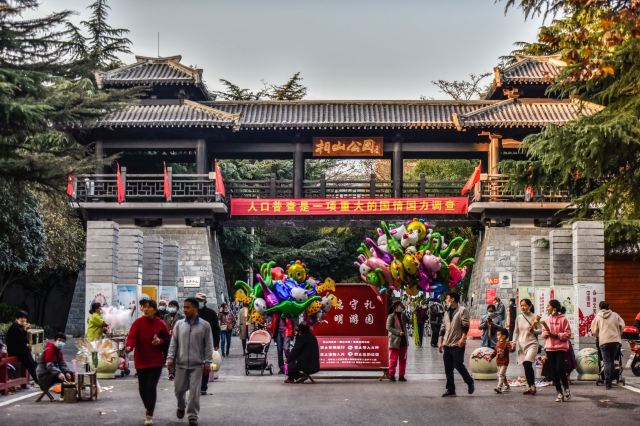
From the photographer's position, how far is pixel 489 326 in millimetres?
22094

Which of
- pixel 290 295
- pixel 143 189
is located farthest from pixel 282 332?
pixel 143 189

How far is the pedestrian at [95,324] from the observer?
18.1m

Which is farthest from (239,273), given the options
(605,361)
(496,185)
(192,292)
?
(605,361)

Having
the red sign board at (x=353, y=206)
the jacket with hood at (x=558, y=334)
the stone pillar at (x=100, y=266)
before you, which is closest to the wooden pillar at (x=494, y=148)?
the red sign board at (x=353, y=206)

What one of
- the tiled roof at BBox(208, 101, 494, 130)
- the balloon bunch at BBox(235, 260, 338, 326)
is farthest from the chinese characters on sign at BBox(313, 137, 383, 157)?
the balloon bunch at BBox(235, 260, 338, 326)

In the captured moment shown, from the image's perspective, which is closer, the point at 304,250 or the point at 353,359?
the point at 353,359

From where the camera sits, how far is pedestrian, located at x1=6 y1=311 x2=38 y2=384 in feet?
54.4

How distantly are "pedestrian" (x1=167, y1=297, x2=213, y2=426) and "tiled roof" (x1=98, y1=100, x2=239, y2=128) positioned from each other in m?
24.4

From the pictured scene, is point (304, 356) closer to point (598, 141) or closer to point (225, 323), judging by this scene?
point (598, 141)

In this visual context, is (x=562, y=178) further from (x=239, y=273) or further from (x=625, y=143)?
(x=239, y=273)

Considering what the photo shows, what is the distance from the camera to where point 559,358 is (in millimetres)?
15195

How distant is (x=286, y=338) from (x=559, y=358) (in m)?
6.48

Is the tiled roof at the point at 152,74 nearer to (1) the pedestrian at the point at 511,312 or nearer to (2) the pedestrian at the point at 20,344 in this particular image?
(1) the pedestrian at the point at 511,312

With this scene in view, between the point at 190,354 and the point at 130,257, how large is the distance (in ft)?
48.9
